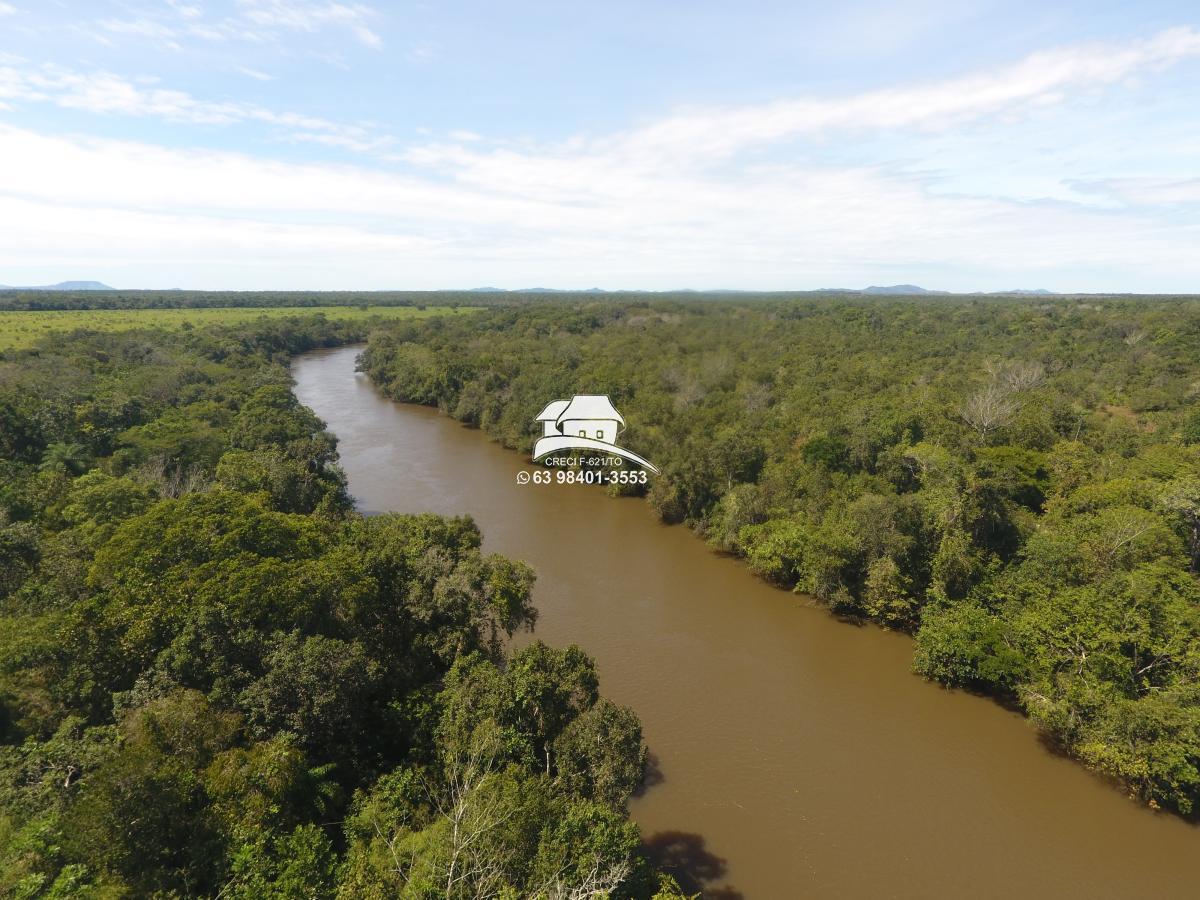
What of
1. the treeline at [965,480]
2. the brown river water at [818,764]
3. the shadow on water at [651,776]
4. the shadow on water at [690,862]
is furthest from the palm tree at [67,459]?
the shadow on water at [690,862]

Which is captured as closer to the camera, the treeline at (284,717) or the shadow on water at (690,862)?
the treeline at (284,717)

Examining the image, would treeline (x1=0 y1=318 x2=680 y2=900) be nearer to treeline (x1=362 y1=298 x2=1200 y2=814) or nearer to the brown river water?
the brown river water

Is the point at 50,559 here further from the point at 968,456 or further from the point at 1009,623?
the point at 968,456

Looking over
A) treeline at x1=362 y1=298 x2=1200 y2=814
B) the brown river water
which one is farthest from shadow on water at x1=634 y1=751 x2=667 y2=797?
treeline at x1=362 y1=298 x2=1200 y2=814

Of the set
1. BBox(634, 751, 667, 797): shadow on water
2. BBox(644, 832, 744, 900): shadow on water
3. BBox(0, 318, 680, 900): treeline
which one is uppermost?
BBox(0, 318, 680, 900): treeline

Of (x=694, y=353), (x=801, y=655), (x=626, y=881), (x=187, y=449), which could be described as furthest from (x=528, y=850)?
(x=694, y=353)

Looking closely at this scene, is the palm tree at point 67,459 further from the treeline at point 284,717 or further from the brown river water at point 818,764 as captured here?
the brown river water at point 818,764

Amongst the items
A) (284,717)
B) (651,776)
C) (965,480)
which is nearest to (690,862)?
(651,776)
